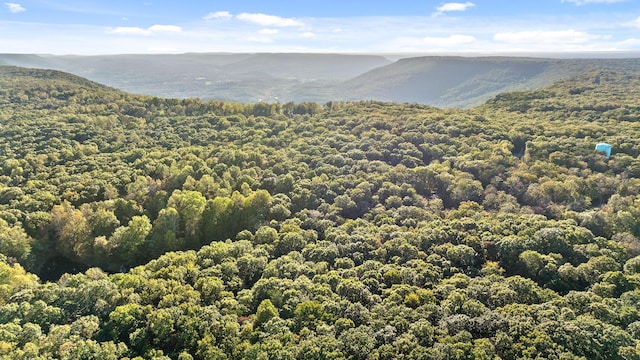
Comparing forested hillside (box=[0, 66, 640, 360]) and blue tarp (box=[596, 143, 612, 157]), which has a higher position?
blue tarp (box=[596, 143, 612, 157])

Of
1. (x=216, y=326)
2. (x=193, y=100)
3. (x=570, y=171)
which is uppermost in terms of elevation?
(x=193, y=100)

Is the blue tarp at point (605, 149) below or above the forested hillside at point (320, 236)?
above

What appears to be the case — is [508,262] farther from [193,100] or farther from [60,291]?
[193,100]

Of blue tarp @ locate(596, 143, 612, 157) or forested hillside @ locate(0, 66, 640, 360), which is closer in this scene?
forested hillside @ locate(0, 66, 640, 360)

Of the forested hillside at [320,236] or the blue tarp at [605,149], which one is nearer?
the forested hillside at [320,236]

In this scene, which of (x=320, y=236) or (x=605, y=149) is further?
(x=605, y=149)

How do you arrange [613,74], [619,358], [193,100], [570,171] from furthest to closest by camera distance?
[613,74]
[193,100]
[570,171]
[619,358]

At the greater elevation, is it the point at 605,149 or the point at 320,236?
the point at 605,149

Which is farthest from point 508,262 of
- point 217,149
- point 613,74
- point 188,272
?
point 613,74
